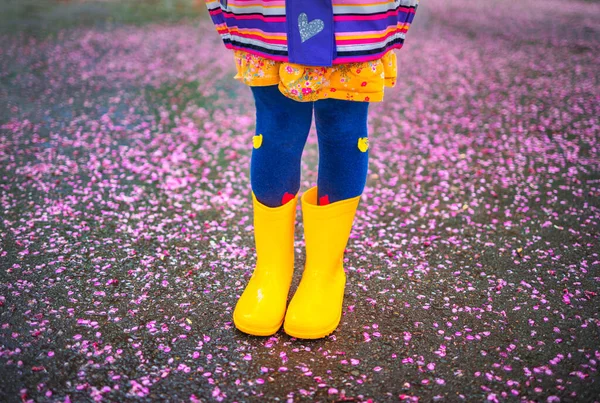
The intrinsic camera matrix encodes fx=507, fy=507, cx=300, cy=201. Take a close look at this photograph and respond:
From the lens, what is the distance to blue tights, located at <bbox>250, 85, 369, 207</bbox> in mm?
1285

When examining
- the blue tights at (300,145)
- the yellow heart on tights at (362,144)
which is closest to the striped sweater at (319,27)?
the blue tights at (300,145)

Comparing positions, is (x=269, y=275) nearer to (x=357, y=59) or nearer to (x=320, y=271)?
(x=320, y=271)

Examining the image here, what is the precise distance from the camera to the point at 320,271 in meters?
1.45

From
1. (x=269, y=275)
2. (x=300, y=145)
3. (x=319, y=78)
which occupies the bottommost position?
(x=269, y=275)

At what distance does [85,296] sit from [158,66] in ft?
10.9

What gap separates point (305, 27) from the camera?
115 centimetres

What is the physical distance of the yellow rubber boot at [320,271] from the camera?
139 centimetres

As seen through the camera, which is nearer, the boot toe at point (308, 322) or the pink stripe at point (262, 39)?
the pink stripe at point (262, 39)

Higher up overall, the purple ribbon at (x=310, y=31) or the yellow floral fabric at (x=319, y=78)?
the purple ribbon at (x=310, y=31)

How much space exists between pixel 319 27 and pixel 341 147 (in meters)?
0.32

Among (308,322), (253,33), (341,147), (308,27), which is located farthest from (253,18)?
(308,322)

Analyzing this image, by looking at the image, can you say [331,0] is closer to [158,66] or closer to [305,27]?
[305,27]

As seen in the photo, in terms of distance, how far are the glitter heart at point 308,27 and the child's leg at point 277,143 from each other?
6.4 inches

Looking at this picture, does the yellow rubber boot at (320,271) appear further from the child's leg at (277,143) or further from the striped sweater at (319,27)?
the striped sweater at (319,27)
